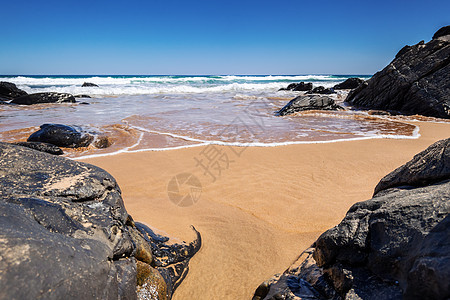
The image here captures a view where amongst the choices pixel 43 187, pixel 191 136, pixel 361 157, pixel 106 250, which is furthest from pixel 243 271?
pixel 191 136

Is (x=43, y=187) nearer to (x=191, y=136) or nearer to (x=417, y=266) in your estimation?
(x=417, y=266)

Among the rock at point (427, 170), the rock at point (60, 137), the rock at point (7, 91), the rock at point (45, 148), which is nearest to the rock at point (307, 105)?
the rock at point (60, 137)

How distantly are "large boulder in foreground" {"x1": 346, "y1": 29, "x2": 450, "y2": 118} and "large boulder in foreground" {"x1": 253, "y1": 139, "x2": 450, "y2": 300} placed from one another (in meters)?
10.9

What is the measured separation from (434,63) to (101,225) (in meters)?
13.5

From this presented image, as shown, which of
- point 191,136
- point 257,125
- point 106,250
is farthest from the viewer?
point 257,125

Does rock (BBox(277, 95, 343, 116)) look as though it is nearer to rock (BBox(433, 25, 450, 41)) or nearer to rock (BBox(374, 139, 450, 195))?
rock (BBox(433, 25, 450, 41))

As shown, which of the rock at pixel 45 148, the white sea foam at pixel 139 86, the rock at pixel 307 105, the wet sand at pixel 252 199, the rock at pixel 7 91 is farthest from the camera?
the white sea foam at pixel 139 86

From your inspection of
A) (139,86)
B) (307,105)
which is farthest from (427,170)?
(139,86)

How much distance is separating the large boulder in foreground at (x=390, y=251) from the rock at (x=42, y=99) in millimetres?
16837

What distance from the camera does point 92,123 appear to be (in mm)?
8852

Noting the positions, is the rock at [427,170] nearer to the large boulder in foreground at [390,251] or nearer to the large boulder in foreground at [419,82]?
the large boulder in foreground at [390,251]

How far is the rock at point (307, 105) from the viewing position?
37.4ft

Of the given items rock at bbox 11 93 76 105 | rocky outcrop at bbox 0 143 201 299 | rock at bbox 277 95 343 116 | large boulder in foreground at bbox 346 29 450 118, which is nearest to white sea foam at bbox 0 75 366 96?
rock at bbox 11 93 76 105

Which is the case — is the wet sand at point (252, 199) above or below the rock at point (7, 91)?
below
